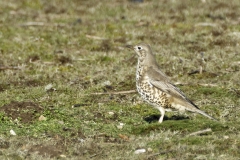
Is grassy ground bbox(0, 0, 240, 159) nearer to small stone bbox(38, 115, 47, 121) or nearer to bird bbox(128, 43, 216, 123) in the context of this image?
small stone bbox(38, 115, 47, 121)

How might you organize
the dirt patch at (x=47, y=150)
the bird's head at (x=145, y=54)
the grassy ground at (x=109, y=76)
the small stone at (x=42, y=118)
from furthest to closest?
1. the bird's head at (x=145, y=54)
2. the small stone at (x=42, y=118)
3. the grassy ground at (x=109, y=76)
4. the dirt patch at (x=47, y=150)

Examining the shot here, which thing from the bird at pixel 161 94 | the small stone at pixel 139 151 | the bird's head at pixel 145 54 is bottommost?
the small stone at pixel 139 151

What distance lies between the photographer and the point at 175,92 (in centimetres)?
1191

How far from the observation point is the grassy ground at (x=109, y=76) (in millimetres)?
10531

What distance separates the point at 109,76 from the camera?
646 inches

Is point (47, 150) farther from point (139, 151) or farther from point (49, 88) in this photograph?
point (49, 88)

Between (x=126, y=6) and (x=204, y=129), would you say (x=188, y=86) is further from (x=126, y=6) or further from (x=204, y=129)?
(x=126, y=6)

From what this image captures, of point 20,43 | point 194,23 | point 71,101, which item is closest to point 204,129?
point 71,101

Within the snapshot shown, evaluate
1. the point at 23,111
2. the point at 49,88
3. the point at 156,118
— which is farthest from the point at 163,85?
the point at 49,88

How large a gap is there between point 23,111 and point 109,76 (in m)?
4.37

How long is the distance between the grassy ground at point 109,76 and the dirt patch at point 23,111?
0.06 feet

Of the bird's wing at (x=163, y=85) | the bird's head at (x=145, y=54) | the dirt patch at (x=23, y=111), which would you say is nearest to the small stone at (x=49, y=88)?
the dirt patch at (x=23, y=111)

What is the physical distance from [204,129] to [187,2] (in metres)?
15.2

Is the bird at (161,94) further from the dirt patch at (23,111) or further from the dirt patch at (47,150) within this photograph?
the dirt patch at (47,150)
